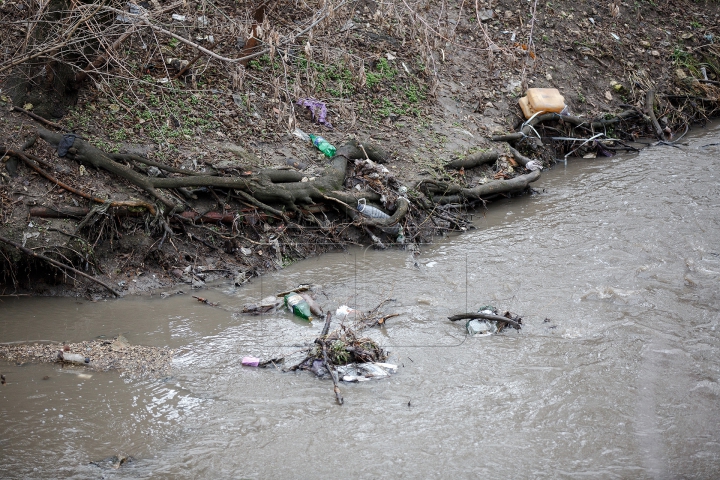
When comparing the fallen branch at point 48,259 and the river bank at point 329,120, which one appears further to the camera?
the river bank at point 329,120

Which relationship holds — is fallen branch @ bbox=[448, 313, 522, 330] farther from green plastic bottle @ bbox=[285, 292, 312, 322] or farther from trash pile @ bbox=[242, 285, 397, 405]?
green plastic bottle @ bbox=[285, 292, 312, 322]

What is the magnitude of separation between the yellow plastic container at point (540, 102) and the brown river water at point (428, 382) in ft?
9.03

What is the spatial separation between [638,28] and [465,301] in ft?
25.3

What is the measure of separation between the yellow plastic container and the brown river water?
2754mm

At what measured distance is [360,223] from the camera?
19.9 ft

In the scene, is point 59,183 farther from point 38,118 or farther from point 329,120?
point 329,120

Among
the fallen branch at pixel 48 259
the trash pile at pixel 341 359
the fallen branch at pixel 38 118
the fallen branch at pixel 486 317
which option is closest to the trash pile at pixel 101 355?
the trash pile at pixel 341 359

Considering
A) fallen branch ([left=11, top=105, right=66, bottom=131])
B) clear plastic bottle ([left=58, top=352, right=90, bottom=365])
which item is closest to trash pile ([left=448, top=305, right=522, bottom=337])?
clear plastic bottle ([left=58, top=352, right=90, bottom=365])

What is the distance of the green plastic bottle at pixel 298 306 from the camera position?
4762mm

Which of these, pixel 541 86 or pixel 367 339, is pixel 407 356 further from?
pixel 541 86

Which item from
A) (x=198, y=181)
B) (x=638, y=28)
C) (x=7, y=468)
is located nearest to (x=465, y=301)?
(x=198, y=181)

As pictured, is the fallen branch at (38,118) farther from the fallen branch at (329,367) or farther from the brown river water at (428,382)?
the fallen branch at (329,367)

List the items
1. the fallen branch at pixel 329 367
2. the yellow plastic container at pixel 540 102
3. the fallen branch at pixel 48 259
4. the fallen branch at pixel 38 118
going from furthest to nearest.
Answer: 1. the yellow plastic container at pixel 540 102
2. the fallen branch at pixel 38 118
3. the fallen branch at pixel 48 259
4. the fallen branch at pixel 329 367

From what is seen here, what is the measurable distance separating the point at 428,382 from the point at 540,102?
17.8 ft
